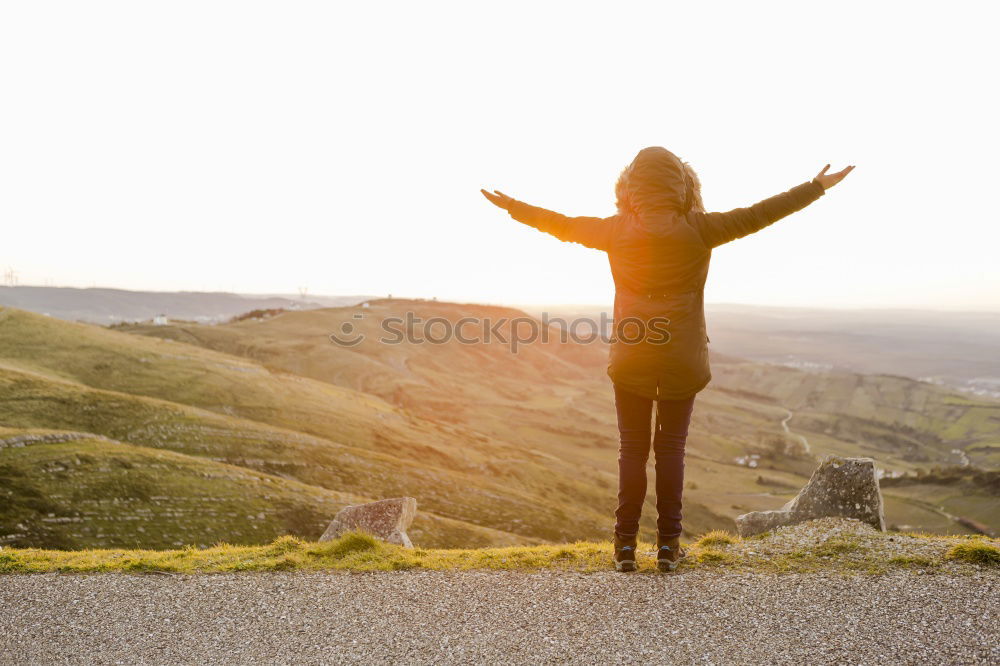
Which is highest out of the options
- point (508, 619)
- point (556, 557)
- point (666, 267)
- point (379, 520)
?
point (666, 267)

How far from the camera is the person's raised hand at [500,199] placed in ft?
29.4

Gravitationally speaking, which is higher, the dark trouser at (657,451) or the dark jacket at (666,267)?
the dark jacket at (666,267)

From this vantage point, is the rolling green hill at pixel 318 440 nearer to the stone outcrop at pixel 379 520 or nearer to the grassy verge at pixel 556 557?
the stone outcrop at pixel 379 520

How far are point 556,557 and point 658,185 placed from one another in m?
6.02

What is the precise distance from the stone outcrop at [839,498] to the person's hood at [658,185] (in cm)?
673

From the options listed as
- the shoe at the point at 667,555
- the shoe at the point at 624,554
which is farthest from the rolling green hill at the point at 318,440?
the shoe at the point at 667,555

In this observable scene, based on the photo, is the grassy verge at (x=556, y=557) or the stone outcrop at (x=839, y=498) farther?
the stone outcrop at (x=839, y=498)

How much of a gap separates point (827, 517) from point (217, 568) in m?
11.2

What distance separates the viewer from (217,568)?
9391 mm

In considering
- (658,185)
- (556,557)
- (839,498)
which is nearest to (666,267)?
(658,185)

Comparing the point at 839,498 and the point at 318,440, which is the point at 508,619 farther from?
the point at 318,440

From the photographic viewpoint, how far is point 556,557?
30.9ft

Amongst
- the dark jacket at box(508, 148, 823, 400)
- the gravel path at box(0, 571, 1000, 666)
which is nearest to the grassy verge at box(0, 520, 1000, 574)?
the gravel path at box(0, 571, 1000, 666)

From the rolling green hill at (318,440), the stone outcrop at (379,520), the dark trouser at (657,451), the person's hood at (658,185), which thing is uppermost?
the person's hood at (658,185)
